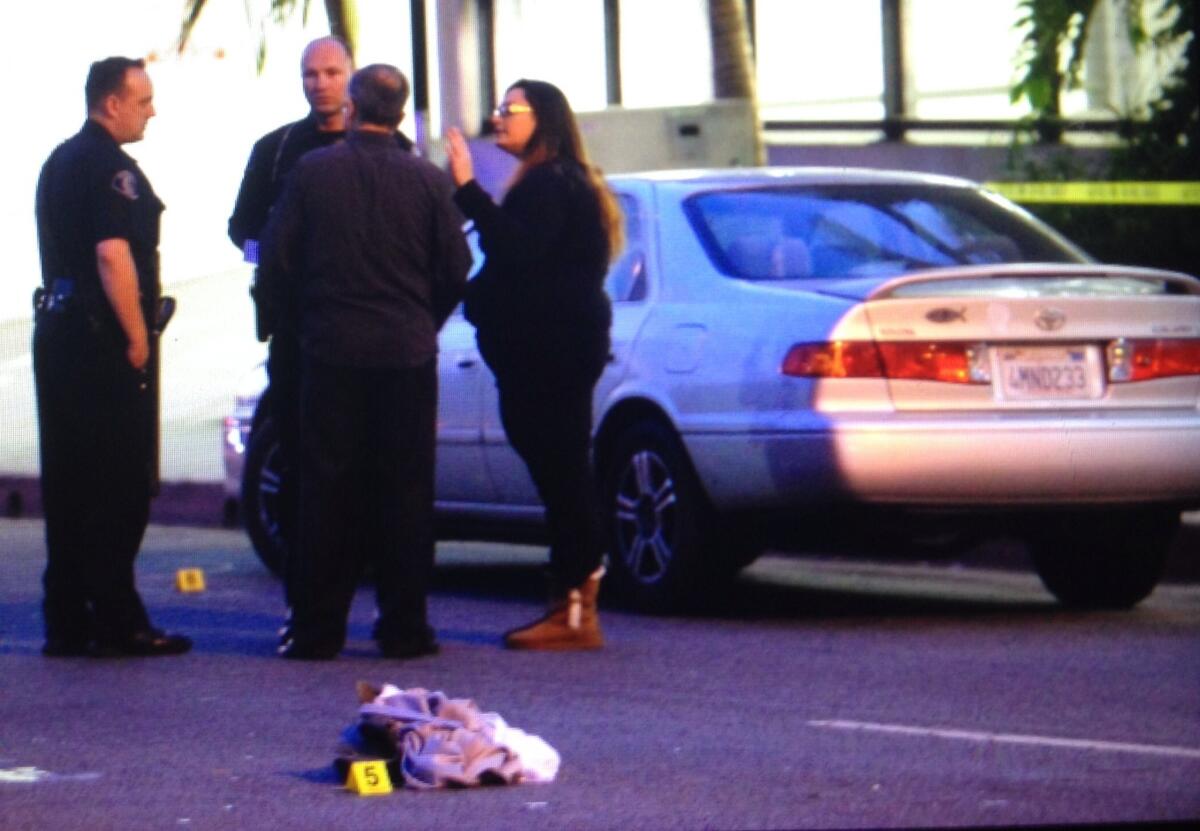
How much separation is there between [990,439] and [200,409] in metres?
13.8

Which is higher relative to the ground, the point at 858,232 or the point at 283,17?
the point at 283,17

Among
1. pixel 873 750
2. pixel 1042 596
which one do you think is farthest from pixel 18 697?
pixel 1042 596

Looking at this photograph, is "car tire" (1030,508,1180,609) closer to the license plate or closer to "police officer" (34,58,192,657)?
the license plate

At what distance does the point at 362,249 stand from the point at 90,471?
3.72 feet

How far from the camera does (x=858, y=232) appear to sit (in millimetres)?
10430

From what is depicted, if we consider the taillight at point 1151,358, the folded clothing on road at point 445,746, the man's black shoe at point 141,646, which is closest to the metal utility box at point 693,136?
the taillight at point 1151,358

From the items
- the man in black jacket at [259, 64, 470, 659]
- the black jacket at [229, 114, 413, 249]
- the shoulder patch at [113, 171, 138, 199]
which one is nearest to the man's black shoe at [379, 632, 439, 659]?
the man in black jacket at [259, 64, 470, 659]

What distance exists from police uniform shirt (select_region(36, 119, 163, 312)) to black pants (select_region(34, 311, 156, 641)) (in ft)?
0.56

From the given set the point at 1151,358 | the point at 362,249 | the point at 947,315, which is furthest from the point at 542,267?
the point at 1151,358

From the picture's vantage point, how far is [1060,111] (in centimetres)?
2053

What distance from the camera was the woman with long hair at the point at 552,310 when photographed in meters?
9.23

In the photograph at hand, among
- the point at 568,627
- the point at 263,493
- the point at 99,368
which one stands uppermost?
the point at 99,368

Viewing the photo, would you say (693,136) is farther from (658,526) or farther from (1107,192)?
(658,526)

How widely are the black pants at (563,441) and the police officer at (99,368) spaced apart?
1.16 metres
